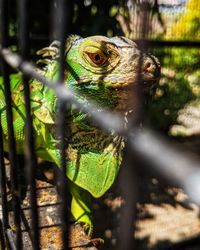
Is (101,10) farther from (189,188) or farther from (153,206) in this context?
(189,188)

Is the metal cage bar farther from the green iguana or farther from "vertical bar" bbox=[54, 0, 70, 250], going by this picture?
the green iguana

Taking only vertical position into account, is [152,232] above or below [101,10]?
below

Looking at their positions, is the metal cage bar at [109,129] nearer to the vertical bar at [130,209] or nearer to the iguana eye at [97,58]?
the vertical bar at [130,209]

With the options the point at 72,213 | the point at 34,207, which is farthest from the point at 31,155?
the point at 72,213

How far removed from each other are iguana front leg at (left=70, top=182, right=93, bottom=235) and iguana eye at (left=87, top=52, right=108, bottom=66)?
0.43m

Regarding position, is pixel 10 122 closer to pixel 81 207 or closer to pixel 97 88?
pixel 97 88

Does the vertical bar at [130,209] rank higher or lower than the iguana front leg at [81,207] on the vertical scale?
higher

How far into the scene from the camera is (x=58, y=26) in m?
0.42

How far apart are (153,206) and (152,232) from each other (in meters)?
0.31

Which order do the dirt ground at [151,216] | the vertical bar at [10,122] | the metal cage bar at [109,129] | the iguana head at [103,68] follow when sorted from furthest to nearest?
the dirt ground at [151,216] < the iguana head at [103,68] < the vertical bar at [10,122] < the metal cage bar at [109,129]

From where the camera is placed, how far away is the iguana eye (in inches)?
52.9

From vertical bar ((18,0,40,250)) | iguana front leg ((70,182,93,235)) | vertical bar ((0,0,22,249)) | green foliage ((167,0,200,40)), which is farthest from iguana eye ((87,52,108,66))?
green foliage ((167,0,200,40))

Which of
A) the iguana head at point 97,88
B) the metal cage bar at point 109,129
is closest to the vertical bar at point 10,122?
the metal cage bar at point 109,129

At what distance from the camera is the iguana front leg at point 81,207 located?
138 centimetres
